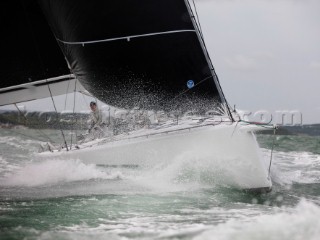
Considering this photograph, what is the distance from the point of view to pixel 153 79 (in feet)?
30.4

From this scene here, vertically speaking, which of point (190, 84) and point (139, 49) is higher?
point (139, 49)

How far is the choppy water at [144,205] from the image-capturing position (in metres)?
5.51

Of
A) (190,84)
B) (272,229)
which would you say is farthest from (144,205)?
(190,84)

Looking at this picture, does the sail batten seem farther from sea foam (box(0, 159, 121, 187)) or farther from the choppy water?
sea foam (box(0, 159, 121, 187))

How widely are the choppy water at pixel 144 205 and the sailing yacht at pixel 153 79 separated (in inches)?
13.5

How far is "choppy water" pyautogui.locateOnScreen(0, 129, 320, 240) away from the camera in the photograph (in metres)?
5.51

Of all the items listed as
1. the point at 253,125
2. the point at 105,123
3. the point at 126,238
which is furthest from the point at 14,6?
the point at 126,238

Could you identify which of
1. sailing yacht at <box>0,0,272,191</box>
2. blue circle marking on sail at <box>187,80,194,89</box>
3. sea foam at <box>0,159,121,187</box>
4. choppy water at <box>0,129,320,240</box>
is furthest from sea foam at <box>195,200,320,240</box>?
sea foam at <box>0,159,121,187</box>

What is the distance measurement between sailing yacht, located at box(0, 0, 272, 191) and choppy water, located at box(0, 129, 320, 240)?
1.12 feet

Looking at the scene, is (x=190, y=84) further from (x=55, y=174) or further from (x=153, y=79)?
(x=55, y=174)

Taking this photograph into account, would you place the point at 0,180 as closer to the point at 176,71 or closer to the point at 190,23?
the point at 176,71

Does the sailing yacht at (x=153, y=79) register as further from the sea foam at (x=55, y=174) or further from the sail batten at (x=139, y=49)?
the sea foam at (x=55, y=174)

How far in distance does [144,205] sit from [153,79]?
111 inches

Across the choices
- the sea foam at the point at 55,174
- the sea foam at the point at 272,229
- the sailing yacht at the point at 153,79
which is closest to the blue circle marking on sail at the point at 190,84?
the sailing yacht at the point at 153,79
